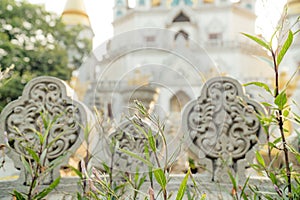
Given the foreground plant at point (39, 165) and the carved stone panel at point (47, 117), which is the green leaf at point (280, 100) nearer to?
the foreground plant at point (39, 165)

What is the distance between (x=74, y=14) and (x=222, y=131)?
2166 centimetres

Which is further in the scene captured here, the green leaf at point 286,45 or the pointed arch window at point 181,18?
the pointed arch window at point 181,18

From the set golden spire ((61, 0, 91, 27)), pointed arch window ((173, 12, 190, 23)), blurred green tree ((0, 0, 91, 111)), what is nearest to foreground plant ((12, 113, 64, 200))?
blurred green tree ((0, 0, 91, 111))

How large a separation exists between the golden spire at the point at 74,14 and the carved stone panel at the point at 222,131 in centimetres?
2064

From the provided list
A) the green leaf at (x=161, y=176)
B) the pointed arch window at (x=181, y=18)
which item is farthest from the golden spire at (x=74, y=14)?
the green leaf at (x=161, y=176)

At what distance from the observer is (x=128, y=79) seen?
3438 mm

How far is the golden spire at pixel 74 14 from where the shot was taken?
21.8 m

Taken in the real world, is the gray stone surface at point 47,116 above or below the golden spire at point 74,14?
below

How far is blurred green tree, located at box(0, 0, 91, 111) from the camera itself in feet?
38.6

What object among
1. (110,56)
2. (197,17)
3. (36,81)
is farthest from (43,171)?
(197,17)

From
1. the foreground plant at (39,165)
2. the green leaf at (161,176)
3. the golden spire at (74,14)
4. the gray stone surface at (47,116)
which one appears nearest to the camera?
the green leaf at (161,176)

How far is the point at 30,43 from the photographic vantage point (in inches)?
521

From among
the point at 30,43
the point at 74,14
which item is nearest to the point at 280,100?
the point at 30,43

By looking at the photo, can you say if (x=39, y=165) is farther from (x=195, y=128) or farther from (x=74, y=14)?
(x=74, y=14)
